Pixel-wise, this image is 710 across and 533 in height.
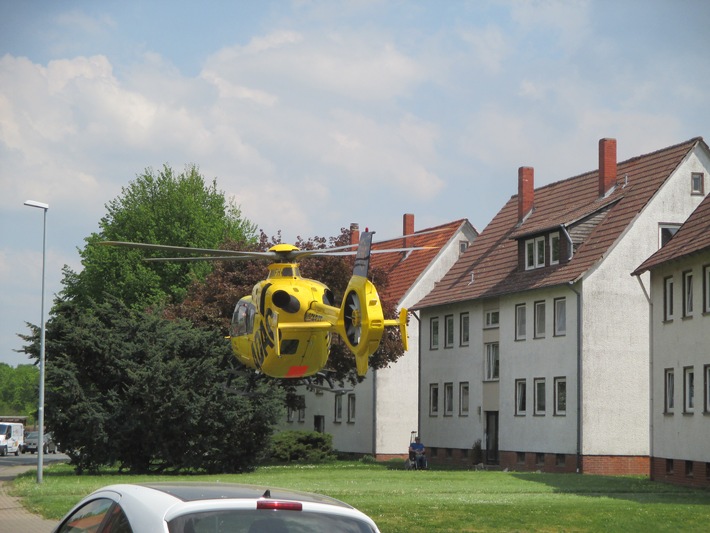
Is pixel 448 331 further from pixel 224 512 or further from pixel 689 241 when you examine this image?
pixel 224 512

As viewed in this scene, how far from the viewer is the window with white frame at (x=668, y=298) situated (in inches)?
1433

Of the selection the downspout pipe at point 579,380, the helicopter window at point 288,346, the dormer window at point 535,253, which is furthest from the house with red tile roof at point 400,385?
the helicopter window at point 288,346

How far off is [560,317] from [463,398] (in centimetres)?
947

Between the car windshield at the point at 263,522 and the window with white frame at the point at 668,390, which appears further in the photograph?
the window with white frame at the point at 668,390

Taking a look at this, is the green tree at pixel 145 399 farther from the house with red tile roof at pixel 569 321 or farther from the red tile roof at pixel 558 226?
the red tile roof at pixel 558 226

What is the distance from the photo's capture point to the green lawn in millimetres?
20297

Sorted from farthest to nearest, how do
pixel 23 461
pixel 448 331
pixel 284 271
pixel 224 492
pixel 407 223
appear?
pixel 407 223
pixel 23 461
pixel 448 331
pixel 284 271
pixel 224 492

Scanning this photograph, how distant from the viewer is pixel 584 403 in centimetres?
4325

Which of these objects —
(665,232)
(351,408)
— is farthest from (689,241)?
(351,408)

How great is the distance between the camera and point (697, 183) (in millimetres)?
44625

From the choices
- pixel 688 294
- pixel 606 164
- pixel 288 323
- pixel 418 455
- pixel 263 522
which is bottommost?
pixel 418 455

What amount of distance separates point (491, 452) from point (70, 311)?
1920cm

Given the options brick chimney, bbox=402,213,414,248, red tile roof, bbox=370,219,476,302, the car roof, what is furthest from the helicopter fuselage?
brick chimney, bbox=402,213,414,248

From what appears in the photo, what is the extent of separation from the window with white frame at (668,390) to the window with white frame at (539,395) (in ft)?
33.2
